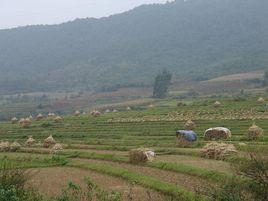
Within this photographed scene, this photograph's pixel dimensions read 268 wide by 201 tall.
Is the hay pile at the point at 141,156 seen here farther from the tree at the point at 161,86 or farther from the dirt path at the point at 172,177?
the tree at the point at 161,86

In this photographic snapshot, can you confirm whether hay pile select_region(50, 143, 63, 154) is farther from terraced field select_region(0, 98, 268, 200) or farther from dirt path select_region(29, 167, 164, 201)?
dirt path select_region(29, 167, 164, 201)

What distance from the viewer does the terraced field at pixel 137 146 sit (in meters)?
27.9

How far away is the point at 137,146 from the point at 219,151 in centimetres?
1137

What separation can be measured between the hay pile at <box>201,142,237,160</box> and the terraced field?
634 millimetres

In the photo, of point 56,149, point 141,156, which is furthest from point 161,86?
point 141,156

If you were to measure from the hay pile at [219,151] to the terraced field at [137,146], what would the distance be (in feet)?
2.08

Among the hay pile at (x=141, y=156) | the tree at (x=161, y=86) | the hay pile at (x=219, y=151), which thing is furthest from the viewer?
the tree at (x=161, y=86)

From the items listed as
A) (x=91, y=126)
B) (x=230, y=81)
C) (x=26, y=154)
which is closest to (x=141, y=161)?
(x=26, y=154)

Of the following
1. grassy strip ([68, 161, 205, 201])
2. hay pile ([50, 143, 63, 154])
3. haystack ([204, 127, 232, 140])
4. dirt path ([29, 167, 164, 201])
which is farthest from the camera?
hay pile ([50, 143, 63, 154])

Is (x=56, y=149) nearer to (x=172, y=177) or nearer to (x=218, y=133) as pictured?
(x=218, y=133)

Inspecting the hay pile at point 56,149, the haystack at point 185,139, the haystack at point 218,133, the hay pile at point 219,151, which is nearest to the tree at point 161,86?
the hay pile at point 56,149

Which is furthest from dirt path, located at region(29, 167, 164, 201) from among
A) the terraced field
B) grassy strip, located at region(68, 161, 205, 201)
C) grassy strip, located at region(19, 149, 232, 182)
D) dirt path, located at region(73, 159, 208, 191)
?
grassy strip, located at region(19, 149, 232, 182)

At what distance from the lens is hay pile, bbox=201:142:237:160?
3334 cm

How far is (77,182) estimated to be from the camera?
30.2 metres
